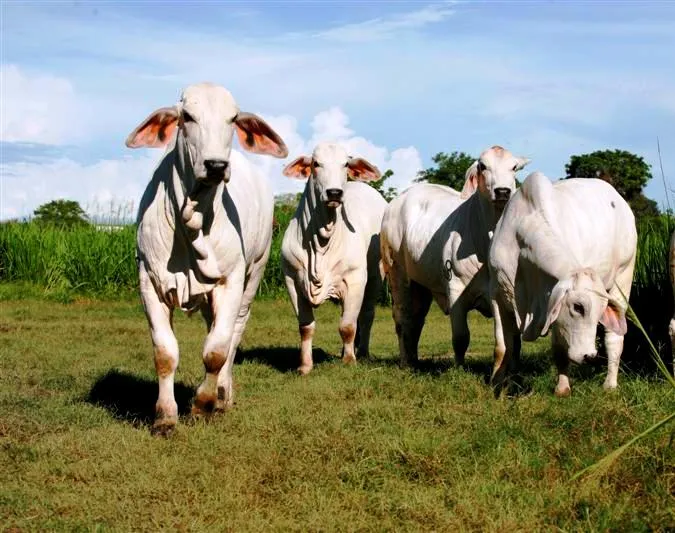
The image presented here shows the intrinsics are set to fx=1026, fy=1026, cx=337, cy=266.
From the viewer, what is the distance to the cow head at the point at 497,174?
26.2ft

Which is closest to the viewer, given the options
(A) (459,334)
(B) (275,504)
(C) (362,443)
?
(B) (275,504)

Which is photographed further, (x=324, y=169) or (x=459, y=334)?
(x=324, y=169)

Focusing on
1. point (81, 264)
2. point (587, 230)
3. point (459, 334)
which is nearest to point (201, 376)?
point (459, 334)

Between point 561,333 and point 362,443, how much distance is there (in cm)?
152

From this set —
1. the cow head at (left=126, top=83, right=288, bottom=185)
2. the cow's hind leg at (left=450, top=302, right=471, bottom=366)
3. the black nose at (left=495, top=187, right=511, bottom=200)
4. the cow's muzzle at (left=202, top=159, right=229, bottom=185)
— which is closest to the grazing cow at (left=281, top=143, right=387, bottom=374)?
the cow's hind leg at (left=450, top=302, right=471, bottom=366)

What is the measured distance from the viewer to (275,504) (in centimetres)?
469

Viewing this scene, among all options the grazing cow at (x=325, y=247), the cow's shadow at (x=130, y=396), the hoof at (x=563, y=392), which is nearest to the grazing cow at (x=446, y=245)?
the grazing cow at (x=325, y=247)

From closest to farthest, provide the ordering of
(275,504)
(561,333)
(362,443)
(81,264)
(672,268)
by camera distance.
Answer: (275,504) < (362,443) < (561,333) < (672,268) < (81,264)

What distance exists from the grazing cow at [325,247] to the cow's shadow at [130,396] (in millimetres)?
1649

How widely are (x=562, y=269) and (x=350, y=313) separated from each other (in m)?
3.77

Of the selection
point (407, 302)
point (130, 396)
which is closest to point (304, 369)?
point (407, 302)

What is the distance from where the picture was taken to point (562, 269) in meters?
6.27

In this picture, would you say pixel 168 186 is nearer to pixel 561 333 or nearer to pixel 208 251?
pixel 208 251

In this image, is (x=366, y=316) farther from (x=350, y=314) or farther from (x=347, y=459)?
(x=347, y=459)
